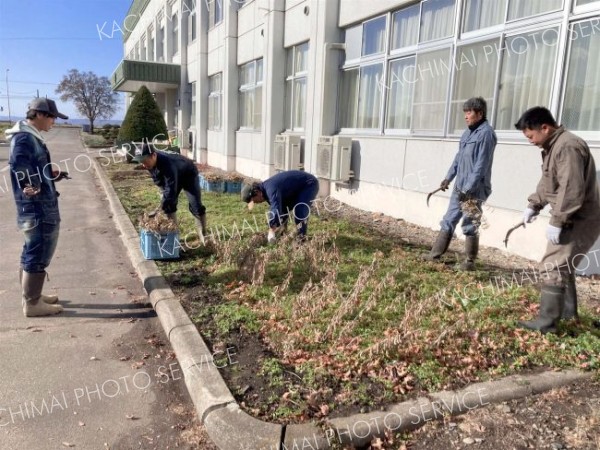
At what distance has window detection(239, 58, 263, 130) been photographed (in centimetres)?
1481

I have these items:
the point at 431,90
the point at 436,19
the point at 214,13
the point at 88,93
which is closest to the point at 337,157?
the point at 431,90

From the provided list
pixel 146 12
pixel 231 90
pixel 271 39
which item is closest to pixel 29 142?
pixel 271 39

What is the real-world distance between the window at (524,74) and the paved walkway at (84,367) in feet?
18.0

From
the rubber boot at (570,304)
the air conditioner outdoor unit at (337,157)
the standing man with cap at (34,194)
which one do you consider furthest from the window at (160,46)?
the rubber boot at (570,304)

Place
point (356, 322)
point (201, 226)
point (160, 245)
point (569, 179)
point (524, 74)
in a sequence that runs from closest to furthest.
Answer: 1. point (569, 179)
2. point (356, 322)
3. point (160, 245)
4. point (524, 74)
5. point (201, 226)

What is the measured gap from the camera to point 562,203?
343 centimetres

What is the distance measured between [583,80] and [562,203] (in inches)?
117

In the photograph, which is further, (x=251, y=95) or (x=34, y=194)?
(x=251, y=95)

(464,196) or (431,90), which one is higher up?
(431,90)

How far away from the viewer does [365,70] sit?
962cm

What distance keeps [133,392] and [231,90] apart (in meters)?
14.5

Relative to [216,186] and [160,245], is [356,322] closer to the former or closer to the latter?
[160,245]

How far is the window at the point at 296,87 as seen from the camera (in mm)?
12094

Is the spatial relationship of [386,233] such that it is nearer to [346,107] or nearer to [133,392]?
[346,107]
